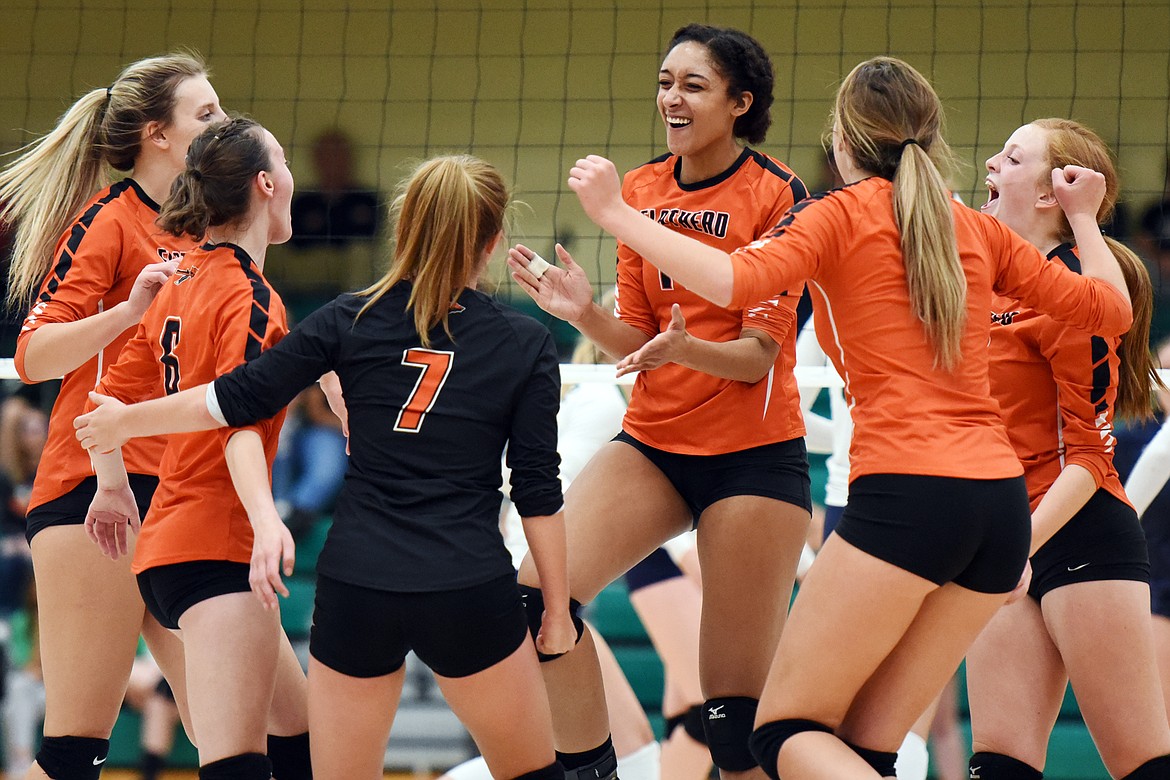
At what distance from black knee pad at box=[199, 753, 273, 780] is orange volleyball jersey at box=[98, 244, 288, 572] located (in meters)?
0.36

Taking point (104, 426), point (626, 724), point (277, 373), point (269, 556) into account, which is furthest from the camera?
point (626, 724)

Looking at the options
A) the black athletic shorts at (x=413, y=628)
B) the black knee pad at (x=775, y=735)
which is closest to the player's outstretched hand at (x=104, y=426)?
the black athletic shorts at (x=413, y=628)

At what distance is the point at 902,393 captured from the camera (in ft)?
8.13

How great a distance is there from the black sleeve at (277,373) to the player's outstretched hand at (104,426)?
0.25m

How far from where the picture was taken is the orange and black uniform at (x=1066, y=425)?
9.34ft

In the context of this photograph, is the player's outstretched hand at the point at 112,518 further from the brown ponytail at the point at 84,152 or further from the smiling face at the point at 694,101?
the smiling face at the point at 694,101

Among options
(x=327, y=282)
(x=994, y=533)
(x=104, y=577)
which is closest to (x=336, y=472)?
(x=327, y=282)

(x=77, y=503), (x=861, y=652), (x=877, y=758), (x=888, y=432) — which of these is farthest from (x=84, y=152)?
(x=877, y=758)

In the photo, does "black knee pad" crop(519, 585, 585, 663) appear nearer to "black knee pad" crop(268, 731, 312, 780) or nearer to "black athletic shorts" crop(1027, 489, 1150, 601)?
"black knee pad" crop(268, 731, 312, 780)

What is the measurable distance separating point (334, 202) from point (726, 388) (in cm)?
468

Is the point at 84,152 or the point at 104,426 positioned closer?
the point at 104,426

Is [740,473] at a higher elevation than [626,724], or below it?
higher

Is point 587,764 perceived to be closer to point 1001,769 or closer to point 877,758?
point 877,758

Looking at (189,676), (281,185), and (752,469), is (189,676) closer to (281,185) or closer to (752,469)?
(281,185)
